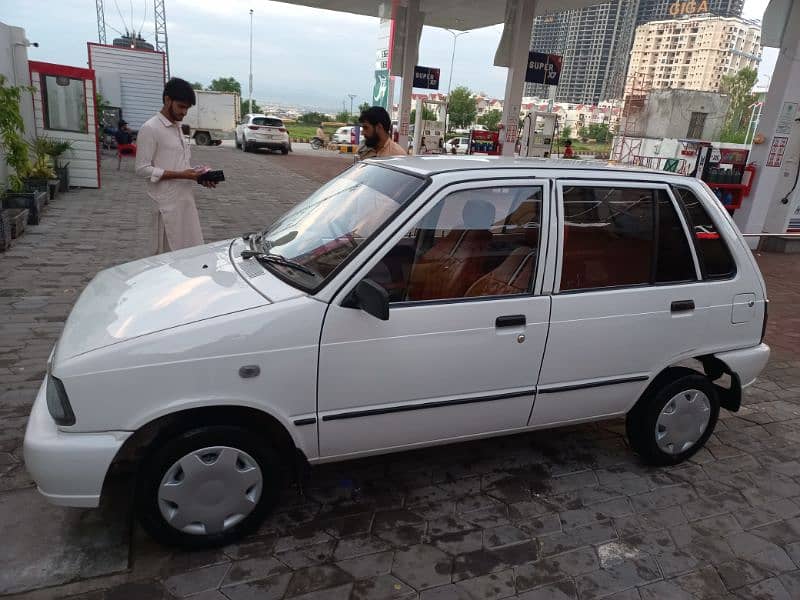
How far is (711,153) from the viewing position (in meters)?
10.7

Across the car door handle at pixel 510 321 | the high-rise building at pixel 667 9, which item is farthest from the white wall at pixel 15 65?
the high-rise building at pixel 667 9

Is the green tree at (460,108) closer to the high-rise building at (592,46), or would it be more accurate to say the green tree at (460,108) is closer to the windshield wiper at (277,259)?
the high-rise building at (592,46)

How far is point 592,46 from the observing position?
8538 cm

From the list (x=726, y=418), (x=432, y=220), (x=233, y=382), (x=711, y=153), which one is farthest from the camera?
(x=711, y=153)

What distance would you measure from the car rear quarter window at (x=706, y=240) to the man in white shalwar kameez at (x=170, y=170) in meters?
3.41

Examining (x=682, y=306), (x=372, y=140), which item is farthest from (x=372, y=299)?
(x=372, y=140)

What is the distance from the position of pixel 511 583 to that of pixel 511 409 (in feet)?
2.73

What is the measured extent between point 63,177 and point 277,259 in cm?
1126

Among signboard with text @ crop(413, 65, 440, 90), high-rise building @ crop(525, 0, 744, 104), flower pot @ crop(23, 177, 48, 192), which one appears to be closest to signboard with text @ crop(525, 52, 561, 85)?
signboard with text @ crop(413, 65, 440, 90)

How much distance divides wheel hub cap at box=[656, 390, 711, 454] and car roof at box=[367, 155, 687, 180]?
1341 millimetres

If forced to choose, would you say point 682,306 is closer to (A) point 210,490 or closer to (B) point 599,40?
(A) point 210,490

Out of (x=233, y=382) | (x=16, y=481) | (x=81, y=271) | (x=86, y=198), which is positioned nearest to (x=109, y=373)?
(x=233, y=382)

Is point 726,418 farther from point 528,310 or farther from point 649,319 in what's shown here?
point 528,310

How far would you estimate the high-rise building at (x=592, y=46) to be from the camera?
75.2 meters
